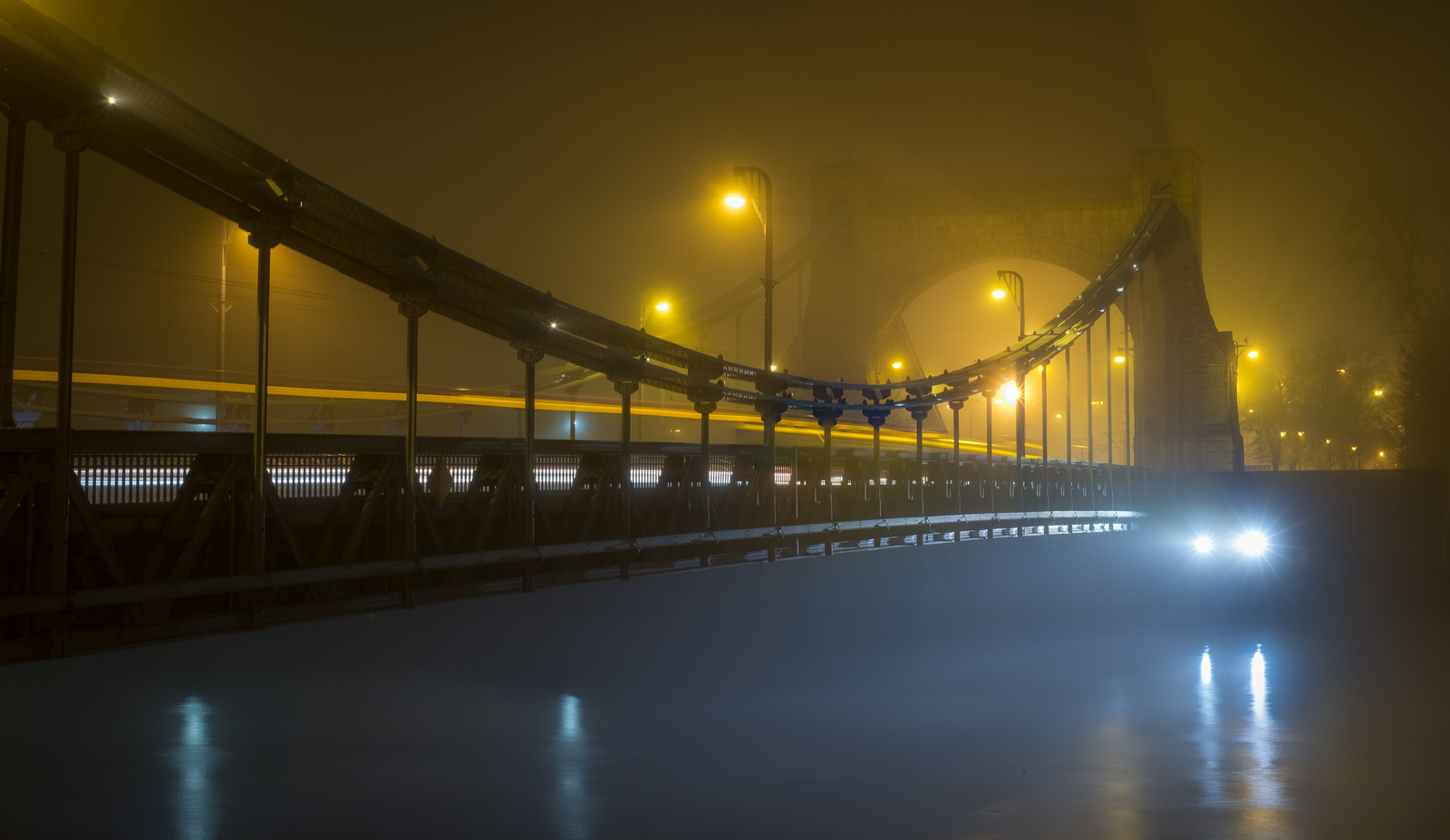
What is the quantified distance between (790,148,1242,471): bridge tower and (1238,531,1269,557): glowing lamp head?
960cm

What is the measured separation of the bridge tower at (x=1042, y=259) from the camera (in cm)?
5447

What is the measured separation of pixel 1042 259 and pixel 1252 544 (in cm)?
1663

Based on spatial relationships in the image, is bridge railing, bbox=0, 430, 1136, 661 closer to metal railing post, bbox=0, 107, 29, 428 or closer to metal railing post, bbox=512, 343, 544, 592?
metal railing post, bbox=512, 343, 544, 592

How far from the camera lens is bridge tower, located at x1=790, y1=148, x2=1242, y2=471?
54.5 m

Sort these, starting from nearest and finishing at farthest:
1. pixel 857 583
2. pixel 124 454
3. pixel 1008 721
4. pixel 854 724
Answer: pixel 124 454
pixel 854 724
pixel 1008 721
pixel 857 583

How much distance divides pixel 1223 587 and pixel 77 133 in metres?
39.2

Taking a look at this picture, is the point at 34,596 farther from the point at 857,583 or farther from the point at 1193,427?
the point at 1193,427

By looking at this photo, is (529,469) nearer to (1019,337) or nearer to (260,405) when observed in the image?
(260,405)

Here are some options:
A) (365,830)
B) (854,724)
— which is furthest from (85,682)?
(854,724)

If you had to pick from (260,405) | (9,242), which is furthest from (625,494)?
(9,242)

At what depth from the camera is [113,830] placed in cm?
622

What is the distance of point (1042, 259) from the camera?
54.9 metres

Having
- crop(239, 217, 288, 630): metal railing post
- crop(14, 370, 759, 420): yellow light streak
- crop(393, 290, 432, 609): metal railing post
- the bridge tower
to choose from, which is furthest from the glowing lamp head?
crop(239, 217, 288, 630): metal railing post

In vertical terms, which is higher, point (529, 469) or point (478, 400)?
point (478, 400)
